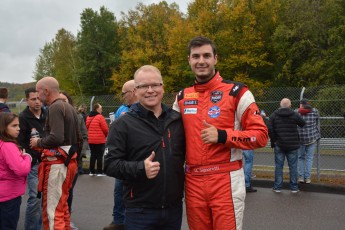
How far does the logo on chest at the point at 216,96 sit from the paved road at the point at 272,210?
314 centimetres

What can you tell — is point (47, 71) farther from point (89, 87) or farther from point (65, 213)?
point (65, 213)

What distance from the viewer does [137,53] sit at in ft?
115

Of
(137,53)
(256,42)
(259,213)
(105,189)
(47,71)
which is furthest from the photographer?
(47,71)

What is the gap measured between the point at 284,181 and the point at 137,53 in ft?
91.3

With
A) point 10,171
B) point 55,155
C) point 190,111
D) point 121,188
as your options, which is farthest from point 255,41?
point 190,111

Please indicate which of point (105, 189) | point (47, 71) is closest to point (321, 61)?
point (105, 189)

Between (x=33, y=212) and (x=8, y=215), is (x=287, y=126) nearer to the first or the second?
(x=33, y=212)

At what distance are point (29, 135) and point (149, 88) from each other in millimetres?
2595

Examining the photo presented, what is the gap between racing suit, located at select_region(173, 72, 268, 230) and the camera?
2.88 meters

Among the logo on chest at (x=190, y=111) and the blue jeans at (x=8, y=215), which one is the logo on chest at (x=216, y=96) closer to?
the logo on chest at (x=190, y=111)

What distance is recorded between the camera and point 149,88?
2934 mm

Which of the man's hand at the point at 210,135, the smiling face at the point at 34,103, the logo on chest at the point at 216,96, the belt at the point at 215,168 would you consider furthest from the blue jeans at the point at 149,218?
the smiling face at the point at 34,103

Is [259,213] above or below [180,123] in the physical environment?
below

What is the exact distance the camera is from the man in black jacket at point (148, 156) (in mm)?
2838
